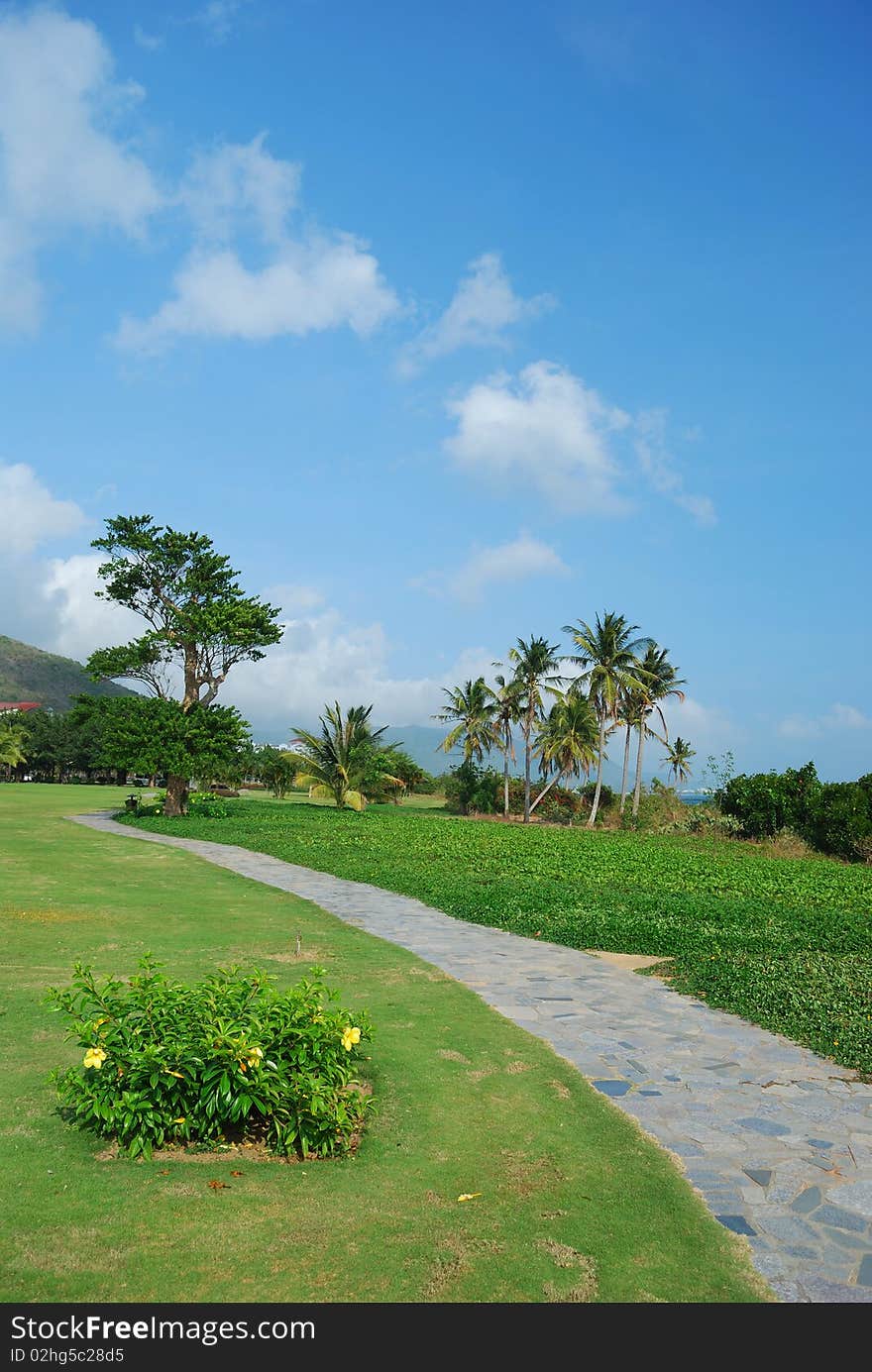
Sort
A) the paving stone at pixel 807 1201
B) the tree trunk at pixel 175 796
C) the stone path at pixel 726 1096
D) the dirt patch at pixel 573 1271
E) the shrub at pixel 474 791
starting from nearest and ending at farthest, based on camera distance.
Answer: the dirt patch at pixel 573 1271
the stone path at pixel 726 1096
the paving stone at pixel 807 1201
the tree trunk at pixel 175 796
the shrub at pixel 474 791

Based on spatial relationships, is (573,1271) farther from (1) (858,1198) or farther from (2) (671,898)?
(2) (671,898)

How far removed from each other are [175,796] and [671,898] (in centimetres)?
1978

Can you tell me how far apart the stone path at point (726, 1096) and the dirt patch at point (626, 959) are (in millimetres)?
160

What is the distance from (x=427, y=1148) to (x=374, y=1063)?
1340 millimetres

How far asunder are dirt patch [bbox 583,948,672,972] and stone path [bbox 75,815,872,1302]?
0.16 metres

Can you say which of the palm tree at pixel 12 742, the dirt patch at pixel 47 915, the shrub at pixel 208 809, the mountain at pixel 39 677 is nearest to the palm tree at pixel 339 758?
the shrub at pixel 208 809

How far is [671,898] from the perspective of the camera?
1476cm

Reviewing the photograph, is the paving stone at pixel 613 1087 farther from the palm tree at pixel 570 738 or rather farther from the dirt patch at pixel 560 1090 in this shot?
the palm tree at pixel 570 738

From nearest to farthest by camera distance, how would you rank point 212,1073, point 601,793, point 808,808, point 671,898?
point 212,1073 < point 671,898 < point 808,808 < point 601,793

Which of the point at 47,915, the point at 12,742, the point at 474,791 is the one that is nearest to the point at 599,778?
the point at 474,791

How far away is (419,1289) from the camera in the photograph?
3537 mm

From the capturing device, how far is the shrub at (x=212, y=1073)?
457 centimetres

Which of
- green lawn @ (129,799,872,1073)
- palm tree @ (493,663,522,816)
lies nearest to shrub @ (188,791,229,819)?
green lawn @ (129,799,872,1073)
